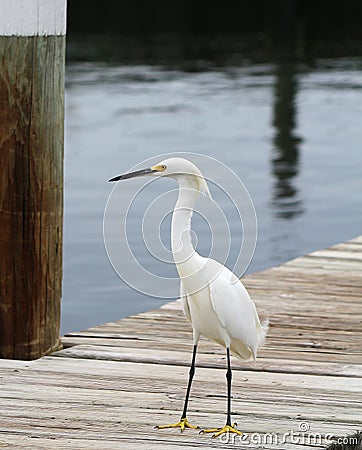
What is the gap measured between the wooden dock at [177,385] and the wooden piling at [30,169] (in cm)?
22

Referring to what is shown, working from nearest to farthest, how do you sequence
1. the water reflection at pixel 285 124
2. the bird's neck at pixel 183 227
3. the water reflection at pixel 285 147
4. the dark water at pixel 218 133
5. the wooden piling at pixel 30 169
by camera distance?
1. the bird's neck at pixel 183 227
2. the wooden piling at pixel 30 169
3. the dark water at pixel 218 133
4. the water reflection at pixel 285 147
5. the water reflection at pixel 285 124

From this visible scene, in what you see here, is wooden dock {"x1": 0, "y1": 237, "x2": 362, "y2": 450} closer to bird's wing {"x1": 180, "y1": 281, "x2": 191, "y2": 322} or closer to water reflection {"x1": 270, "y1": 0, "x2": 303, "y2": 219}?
bird's wing {"x1": 180, "y1": 281, "x2": 191, "y2": 322}

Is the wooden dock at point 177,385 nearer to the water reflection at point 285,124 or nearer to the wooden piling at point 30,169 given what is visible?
the wooden piling at point 30,169

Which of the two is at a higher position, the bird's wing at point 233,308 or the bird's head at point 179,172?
the bird's head at point 179,172

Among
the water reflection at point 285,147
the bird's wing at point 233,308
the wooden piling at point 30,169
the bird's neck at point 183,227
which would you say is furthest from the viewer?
the water reflection at point 285,147

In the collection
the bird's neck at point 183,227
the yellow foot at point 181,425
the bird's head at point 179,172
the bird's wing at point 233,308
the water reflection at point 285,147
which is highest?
the bird's head at point 179,172

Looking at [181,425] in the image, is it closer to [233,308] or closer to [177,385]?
[233,308]

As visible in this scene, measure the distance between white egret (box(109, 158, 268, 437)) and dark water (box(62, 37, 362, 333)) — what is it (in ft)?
1.05

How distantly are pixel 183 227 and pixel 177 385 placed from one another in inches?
36.4

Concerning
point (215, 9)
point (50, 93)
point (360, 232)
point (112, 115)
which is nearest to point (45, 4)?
point (50, 93)

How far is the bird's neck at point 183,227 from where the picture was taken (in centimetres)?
357

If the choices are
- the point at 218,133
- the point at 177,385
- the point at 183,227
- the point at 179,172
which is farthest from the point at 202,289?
the point at 218,133

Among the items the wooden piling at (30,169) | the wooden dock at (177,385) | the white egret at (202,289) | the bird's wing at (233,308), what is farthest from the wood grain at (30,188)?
the bird's wing at (233,308)

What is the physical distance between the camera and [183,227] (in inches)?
141
